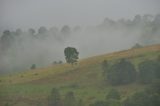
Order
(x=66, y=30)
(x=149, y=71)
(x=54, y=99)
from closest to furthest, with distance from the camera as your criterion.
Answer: (x=54, y=99) < (x=149, y=71) < (x=66, y=30)

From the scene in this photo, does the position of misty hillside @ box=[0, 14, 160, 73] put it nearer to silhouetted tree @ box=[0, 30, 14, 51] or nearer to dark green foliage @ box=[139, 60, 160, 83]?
silhouetted tree @ box=[0, 30, 14, 51]

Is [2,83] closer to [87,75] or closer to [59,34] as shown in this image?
[87,75]

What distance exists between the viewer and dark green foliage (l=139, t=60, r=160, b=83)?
204 ft

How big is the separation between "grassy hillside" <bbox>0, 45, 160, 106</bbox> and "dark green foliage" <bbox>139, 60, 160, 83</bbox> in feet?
4.48

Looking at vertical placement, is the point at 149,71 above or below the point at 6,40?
below

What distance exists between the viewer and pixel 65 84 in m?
69.9

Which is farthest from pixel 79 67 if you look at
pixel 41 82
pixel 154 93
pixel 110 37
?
pixel 110 37

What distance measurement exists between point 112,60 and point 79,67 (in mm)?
6649

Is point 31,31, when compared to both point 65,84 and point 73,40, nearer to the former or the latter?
point 73,40

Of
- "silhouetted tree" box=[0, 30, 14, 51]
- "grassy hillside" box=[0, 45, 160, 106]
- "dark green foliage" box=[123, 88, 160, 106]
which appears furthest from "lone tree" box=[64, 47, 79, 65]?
"silhouetted tree" box=[0, 30, 14, 51]

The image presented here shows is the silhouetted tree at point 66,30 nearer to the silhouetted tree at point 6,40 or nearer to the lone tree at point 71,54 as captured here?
the silhouetted tree at point 6,40

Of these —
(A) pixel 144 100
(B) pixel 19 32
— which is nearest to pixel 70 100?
(A) pixel 144 100

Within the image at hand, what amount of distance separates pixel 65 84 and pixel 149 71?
14.8m

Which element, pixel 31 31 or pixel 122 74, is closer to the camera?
pixel 122 74
